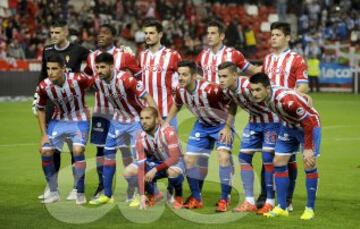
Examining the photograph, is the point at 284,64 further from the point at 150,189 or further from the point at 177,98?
the point at 150,189

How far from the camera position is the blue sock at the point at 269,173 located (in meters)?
9.84

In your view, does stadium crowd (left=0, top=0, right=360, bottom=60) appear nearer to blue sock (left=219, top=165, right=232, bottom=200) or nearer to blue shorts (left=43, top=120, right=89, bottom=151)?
blue shorts (left=43, top=120, right=89, bottom=151)

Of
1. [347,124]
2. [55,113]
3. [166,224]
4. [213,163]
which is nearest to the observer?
[166,224]

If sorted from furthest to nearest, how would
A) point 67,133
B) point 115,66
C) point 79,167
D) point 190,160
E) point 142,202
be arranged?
1. point 115,66
2. point 67,133
3. point 79,167
4. point 190,160
5. point 142,202

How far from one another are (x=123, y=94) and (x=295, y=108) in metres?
2.38

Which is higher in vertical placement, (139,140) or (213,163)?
(139,140)

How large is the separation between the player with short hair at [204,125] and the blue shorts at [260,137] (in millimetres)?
196

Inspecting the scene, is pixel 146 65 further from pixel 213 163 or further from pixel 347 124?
pixel 347 124

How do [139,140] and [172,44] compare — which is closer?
[139,140]

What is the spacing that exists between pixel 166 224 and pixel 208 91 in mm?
1842

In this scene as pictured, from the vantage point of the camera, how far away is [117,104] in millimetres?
10656

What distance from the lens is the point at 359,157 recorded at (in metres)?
15.0

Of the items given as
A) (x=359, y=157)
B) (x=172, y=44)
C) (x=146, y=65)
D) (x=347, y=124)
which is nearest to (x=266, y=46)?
(x=172, y=44)

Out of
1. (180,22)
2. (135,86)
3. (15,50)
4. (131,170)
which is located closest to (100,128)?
(135,86)
